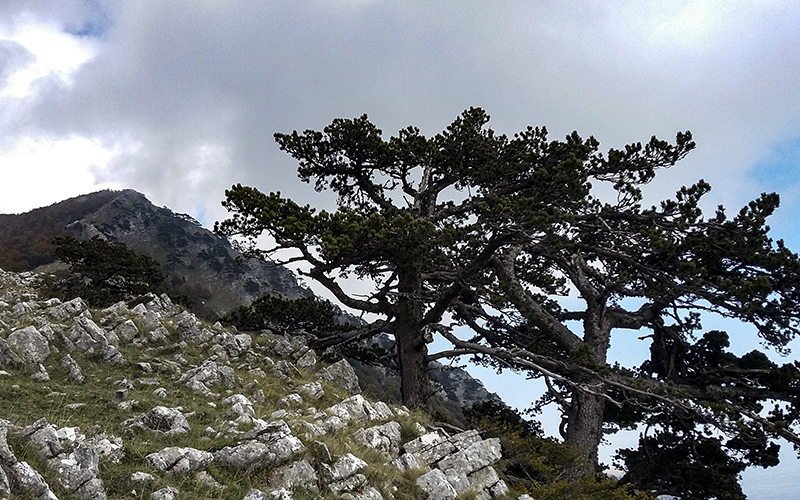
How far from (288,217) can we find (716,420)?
12.4 m

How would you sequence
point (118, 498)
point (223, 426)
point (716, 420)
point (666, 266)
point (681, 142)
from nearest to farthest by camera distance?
point (118, 498) < point (223, 426) < point (716, 420) < point (666, 266) < point (681, 142)

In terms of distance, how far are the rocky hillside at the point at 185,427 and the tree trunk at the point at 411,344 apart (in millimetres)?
4099

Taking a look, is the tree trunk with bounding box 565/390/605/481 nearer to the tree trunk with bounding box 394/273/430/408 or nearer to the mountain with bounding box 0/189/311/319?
the tree trunk with bounding box 394/273/430/408

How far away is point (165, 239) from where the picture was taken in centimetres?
8688

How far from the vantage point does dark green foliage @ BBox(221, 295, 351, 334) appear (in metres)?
17.9

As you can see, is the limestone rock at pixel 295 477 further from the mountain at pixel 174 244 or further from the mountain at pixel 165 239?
the mountain at pixel 165 239

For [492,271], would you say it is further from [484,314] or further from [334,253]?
[334,253]

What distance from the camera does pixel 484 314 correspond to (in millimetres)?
17656

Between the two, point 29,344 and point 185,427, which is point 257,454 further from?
point 29,344

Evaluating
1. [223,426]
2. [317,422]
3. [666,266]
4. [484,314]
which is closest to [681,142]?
[666,266]

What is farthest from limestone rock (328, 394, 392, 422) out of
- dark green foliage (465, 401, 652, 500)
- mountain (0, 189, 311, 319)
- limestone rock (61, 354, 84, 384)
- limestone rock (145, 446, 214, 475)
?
mountain (0, 189, 311, 319)

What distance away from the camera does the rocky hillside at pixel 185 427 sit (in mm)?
5531

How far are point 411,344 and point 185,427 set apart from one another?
1041 centimetres

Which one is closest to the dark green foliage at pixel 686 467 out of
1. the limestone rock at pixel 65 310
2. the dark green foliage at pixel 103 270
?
the limestone rock at pixel 65 310
